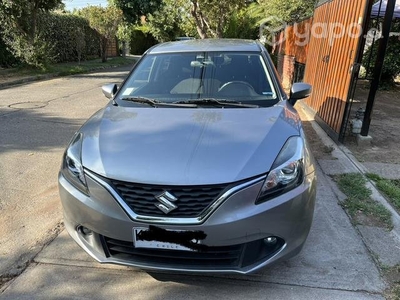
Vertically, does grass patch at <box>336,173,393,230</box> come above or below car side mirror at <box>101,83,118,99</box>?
below

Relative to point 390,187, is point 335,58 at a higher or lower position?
higher

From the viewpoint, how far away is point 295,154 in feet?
7.75

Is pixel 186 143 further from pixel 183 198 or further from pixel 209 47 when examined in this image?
pixel 209 47

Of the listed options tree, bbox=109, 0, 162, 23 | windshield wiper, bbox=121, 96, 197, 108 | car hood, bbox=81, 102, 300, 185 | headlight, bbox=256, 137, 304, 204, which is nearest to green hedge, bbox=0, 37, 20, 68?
tree, bbox=109, 0, 162, 23

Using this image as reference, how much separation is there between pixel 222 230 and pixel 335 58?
17.2 feet

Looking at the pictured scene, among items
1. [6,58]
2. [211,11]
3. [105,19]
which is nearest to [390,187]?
[6,58]

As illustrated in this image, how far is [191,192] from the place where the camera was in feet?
6.83

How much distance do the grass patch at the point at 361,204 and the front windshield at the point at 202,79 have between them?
1.44 meters

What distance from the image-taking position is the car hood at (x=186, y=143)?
214 centimetres

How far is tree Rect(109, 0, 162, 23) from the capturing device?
24297 mm

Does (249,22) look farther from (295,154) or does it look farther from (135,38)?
(295,154)

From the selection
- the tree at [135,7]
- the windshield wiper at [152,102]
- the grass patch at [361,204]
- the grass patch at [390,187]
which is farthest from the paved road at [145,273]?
the tree at [135,7]

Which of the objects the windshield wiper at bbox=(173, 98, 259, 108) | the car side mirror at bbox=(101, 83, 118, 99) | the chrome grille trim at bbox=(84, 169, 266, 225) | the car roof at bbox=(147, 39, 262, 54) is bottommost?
the chrome grille trim at bbox=(84, 169, 266, 225)

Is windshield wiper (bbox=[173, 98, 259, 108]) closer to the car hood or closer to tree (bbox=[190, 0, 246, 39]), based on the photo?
the car hood
